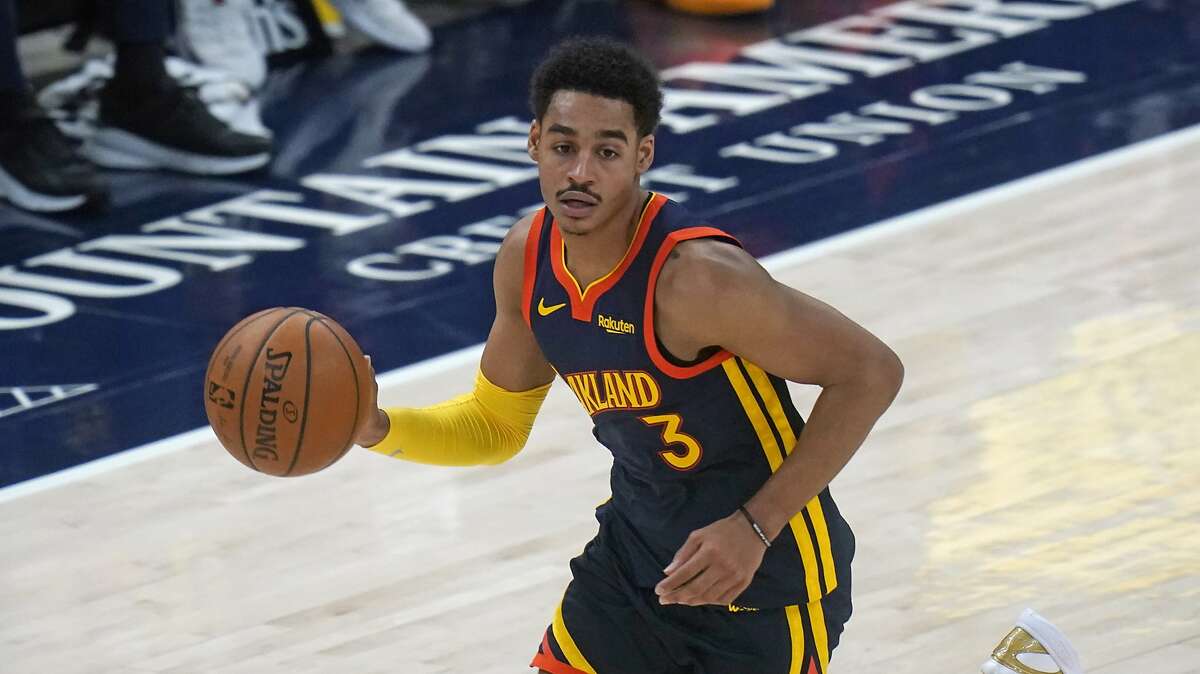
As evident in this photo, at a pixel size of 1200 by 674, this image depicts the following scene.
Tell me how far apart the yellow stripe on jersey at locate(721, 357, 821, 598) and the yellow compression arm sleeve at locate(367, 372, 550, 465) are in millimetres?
462

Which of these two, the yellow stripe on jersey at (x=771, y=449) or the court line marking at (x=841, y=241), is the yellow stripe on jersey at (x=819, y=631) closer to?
the yellow stripe on jersey at (x=771, y=449)

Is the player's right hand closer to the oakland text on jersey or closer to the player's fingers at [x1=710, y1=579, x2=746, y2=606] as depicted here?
the oakland text on jersey

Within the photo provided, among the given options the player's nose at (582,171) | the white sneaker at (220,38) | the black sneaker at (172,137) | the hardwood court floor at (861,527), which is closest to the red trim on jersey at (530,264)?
the player's nose at (582,171)

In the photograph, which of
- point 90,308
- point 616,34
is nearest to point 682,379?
point 90,308

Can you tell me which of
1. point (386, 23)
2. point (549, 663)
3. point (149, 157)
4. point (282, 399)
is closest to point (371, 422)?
point (282, 399)

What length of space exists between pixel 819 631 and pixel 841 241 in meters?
3.50

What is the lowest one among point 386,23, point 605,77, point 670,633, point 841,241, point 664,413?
point 386,23

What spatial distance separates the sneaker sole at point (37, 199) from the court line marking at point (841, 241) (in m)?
1.84

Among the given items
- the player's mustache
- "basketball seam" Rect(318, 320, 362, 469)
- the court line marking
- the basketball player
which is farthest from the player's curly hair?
the court line marking

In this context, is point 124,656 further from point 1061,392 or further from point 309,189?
point 309,189

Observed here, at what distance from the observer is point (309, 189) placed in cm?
740

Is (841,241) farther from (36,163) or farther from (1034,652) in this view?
(1034,652)

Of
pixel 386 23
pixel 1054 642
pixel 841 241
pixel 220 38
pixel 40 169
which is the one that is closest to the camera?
pixel 1054 642

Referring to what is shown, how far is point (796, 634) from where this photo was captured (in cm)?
328
